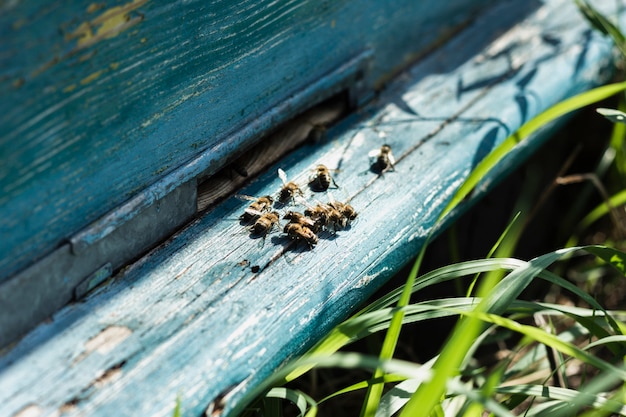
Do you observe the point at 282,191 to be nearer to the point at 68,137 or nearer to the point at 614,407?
the point at 68,137

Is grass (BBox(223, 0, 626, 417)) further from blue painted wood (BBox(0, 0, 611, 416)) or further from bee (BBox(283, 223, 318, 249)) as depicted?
bee (BBox(283, 223, 318, 249))

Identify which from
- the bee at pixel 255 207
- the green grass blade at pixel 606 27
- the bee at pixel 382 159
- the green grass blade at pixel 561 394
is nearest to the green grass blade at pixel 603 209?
the green grass blade at pixel 606 27

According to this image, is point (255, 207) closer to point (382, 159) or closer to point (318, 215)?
point (318, 215)

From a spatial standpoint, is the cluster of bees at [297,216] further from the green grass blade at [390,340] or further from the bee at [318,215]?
the green grass blade at [390,340]

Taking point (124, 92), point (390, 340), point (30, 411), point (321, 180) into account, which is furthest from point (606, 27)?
point (30, 411)

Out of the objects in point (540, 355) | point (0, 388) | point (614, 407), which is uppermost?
point (0, 388)

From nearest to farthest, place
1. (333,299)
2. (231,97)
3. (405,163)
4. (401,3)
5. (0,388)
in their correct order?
(0,388)
(333,299)
(231,97)
(405,163)
(401,3)

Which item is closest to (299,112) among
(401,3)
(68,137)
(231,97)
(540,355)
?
(231,97)

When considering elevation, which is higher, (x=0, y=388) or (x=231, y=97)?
(x=231, y=97)
